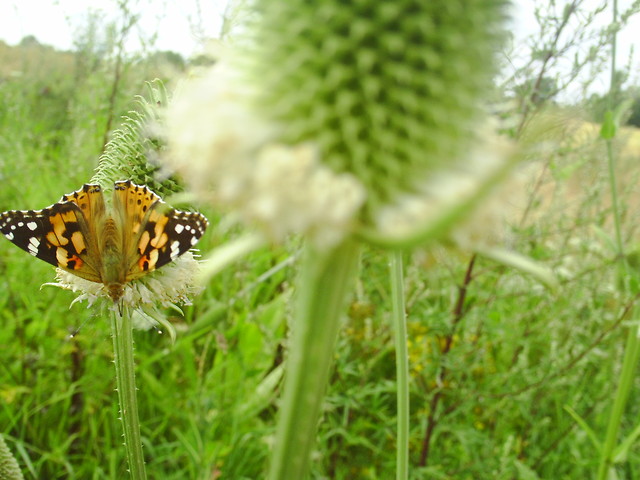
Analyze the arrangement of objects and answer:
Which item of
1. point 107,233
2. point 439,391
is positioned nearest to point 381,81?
point 107,233

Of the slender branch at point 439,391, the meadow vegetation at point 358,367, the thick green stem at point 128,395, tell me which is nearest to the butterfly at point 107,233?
the thick green stem at point 128,395

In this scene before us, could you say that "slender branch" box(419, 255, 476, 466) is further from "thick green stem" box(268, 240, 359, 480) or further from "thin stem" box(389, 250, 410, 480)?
"thick green stem" box(268, 240, 359, 480)

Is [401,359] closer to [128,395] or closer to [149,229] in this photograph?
[128,395]

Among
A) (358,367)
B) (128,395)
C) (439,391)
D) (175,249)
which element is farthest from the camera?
(358,367)

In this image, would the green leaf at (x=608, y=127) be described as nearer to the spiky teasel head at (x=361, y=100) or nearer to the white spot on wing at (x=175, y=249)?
the spiky teasel head at (x=361, y=100)

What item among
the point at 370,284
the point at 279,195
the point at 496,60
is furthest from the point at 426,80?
the point at 370,284

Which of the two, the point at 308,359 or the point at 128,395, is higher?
the point at 308,359

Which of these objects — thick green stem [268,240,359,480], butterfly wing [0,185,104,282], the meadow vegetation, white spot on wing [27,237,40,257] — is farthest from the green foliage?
the meadow vegetation

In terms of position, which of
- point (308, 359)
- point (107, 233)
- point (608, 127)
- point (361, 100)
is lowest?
Result: point (308, 359)
